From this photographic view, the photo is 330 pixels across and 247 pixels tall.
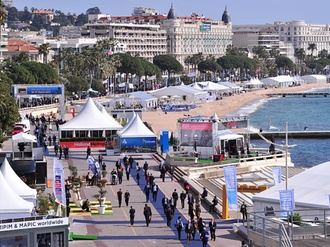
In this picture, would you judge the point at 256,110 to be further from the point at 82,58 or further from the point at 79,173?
the point at 79,173

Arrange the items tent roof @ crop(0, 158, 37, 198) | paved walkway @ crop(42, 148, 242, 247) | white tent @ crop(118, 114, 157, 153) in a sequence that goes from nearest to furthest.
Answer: paved walkway @ crop(42, 148, 242, 247) → tent roof @ crop(0, 158, 37, 198) → white tent @ crop(118, 114, 157, 153)

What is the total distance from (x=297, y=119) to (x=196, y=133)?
69525 mm

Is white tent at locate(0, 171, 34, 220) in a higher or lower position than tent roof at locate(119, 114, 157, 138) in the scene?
higher

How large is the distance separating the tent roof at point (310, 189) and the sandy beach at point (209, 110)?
42.7 m

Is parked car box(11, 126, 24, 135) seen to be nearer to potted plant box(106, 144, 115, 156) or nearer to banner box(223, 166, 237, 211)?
potted plant box(106, 144, 115, 156)

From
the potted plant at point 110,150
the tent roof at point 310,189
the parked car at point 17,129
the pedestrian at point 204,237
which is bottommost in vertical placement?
the potted plant at point 110,150

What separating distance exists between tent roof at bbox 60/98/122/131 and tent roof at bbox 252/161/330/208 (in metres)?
29.9

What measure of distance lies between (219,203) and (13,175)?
9903 mm

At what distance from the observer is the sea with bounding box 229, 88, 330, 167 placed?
71.8m

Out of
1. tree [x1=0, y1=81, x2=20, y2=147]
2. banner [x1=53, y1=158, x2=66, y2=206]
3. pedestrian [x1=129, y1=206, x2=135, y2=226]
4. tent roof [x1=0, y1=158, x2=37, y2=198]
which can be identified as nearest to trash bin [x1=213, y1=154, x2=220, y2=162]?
tree [x1=0, y1=81, x2=20, y2=147]

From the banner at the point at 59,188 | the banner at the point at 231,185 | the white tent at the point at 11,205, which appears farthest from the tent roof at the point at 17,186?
the banner at the point at 231,185

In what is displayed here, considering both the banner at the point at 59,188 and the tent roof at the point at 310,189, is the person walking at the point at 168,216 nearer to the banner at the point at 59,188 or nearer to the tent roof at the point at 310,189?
the tent roof at the point at 310,189

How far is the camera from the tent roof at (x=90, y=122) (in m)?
61.1

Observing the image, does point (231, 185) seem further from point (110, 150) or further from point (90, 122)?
point (90, 122)
